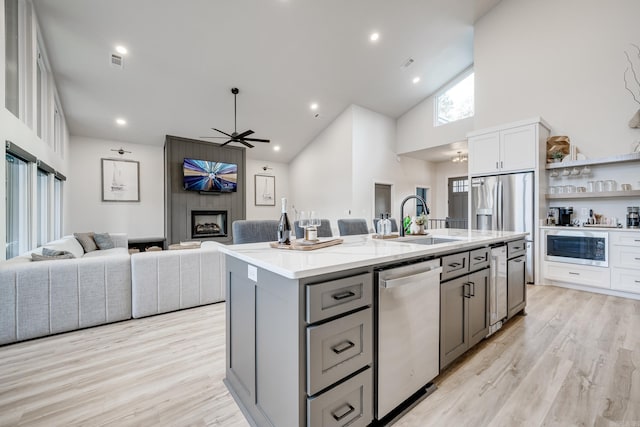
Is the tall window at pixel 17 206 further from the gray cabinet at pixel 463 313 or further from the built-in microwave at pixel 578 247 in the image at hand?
the built-in microwave at pixel 578 247

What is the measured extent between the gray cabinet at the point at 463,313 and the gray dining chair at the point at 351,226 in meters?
1.37

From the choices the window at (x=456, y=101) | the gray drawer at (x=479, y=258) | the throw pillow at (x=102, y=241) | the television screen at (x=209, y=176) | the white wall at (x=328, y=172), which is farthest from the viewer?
the white wall at (x=328, y=172)

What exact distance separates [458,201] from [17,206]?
964 centimetres

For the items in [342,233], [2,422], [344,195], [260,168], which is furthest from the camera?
[260,168]

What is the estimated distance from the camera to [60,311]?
2504mm

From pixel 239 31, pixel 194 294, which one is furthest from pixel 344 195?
pixel 194 294

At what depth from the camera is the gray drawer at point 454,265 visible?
1.75 m

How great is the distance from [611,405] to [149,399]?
2665 millimetres

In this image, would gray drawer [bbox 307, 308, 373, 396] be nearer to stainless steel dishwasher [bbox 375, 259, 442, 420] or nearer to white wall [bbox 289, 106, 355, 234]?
stainless steel dishwasher [bbox 375, 259, 442, 420]

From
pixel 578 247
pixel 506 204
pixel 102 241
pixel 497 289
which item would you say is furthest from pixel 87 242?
pixel 578 247

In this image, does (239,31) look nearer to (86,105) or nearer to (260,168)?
(86,105)

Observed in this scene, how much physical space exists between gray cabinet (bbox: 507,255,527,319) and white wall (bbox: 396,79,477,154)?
4.66 meters

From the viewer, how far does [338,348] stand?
1182 millimetres

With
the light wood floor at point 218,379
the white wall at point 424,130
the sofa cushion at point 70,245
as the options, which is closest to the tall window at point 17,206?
the sofa cushion at point 70,245
